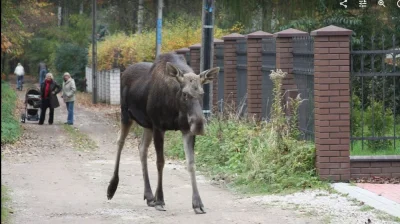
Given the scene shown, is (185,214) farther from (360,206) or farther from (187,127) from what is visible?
(360,206)

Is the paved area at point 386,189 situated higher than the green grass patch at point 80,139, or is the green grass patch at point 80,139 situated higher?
the paved area at point 386,189

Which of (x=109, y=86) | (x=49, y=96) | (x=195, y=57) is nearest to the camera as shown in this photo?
(x=195, y=57)

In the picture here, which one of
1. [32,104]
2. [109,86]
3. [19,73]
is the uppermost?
[19,73]

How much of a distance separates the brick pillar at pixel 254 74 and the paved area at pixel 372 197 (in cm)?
578

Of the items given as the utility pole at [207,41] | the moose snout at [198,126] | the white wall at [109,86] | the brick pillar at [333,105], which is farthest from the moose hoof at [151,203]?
the white wall at [109,86]

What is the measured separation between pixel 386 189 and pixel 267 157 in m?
1.97

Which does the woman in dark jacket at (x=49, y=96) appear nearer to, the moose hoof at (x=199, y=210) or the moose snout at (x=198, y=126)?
the moose hoof at (x=199, y=210)

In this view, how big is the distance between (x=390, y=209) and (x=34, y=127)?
738 inches

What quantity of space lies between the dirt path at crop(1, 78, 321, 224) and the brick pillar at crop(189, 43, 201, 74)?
3.44 metres

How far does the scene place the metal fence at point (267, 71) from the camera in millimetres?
16828

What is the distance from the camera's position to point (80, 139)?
23.3 m

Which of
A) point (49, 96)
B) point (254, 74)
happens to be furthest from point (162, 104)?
point (49, 96)

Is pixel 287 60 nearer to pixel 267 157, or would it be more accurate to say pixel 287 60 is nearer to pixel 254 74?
pixel 267 157

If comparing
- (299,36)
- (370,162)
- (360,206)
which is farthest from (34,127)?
(360,206)
